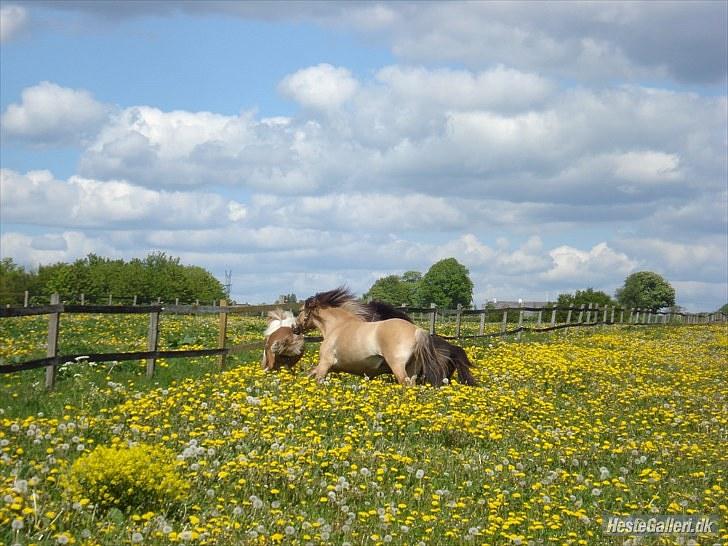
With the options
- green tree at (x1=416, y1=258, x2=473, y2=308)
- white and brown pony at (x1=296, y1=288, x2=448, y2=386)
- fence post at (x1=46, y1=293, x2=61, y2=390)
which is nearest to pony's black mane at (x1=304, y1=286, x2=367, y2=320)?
white and brown pony at (x1=296, y1=288, x2=448, y2=386)

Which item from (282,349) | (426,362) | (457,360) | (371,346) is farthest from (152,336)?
(457,360)

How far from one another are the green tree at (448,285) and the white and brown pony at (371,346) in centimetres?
11206

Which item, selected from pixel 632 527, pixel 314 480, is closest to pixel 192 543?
pixel 314 480

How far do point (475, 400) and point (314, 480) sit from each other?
5.83 meters

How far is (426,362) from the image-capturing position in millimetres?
15727

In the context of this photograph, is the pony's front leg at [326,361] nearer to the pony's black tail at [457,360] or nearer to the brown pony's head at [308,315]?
the brown pony's head at [308,315]

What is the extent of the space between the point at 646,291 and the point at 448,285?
1400 inches

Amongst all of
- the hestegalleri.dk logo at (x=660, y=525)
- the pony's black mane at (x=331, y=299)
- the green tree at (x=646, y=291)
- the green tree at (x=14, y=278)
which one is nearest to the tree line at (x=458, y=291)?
the green tree at (x=646, y=291)

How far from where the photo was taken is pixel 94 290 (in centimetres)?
10944

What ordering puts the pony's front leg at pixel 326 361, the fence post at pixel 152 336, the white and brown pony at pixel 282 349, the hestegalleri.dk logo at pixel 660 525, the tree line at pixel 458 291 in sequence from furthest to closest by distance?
1. the tree line at pixel 458 291
2. the white and brown pony at pixel 282 349
3. the pony's front leg at pixel 326 361
4. the fence post at pixel 152 336
5. the hestegalleri.dk logo at pixel 660 525

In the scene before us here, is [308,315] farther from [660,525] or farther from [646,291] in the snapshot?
[646,291]

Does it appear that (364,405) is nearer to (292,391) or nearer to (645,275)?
(292,391)

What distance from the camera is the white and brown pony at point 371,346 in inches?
617

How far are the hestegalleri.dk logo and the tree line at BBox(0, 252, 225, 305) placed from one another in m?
99.3
